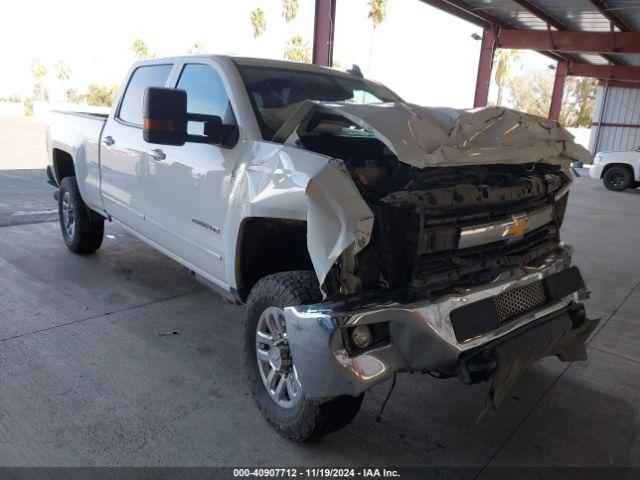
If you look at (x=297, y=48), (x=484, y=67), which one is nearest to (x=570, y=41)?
(x=484, y=67)

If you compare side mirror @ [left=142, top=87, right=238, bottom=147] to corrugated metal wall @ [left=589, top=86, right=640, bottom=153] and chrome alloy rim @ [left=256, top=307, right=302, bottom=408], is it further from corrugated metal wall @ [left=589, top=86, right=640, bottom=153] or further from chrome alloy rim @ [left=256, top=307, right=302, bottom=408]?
corrugated metal wall @ [left=589, top=86, right=640, bottom=153]

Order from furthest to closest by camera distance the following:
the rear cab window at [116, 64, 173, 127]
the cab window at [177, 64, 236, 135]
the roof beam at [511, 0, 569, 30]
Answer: the roof beam at [511, 0, 569, 30] < the rear cab window at [116, 64, 173, 127] < the cab window at [177, 64, 236, 135]

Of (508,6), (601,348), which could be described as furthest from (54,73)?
(601,348)

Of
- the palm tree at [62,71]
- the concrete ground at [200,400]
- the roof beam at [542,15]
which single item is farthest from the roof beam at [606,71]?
the palm tree at [62,71]

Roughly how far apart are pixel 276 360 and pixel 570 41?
59.5 feet

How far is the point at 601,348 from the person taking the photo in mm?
3920

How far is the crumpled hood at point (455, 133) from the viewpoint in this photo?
235 centimetres

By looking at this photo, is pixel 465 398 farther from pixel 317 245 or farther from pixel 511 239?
pixel 317 245

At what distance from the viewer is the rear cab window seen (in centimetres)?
421

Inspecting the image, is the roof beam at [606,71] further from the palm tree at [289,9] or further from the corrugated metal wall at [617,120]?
the palm tree at [289,9]

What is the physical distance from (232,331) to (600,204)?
10746 millimetres

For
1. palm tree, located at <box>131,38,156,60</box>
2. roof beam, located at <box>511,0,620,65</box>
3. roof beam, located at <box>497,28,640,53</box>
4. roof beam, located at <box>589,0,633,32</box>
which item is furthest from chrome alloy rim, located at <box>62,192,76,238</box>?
palm tree, located at <box>131,38,156,60</box>

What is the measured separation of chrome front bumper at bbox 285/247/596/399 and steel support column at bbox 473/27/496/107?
668 inches

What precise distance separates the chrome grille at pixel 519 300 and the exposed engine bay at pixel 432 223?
0.41ft
